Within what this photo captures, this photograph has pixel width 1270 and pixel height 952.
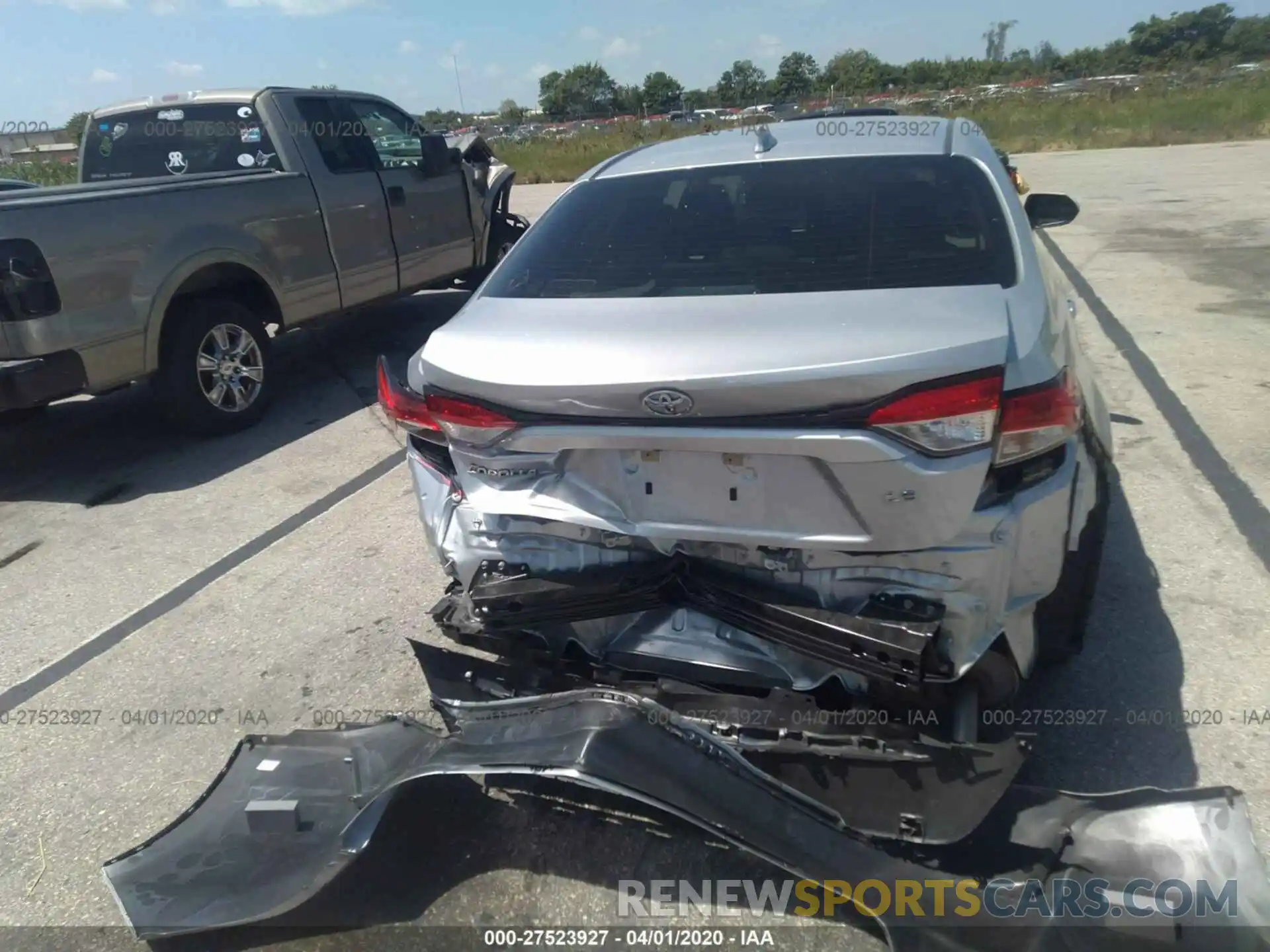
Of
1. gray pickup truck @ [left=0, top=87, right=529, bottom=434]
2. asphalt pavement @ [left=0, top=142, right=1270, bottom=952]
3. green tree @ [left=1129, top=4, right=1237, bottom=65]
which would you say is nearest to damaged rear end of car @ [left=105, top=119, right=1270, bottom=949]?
asphalt pavement @ [left=0, top=142, right=1270, bottom=952]

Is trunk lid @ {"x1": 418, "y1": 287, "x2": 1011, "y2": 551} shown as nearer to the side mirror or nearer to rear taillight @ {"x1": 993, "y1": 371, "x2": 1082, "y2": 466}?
rear taillight @ {"x1": 993, "y1": 371, "x2": 1082, "y2": 466}

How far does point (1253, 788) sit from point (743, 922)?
148 cm

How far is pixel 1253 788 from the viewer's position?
2.69 meters

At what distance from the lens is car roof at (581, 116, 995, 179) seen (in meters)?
3.28

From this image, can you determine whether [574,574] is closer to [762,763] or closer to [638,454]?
[638,454]

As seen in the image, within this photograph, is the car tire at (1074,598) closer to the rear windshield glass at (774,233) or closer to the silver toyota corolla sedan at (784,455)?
the silver toyota corolla sedan at (784,455)

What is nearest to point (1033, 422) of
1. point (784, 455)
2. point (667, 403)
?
point (784, 455)

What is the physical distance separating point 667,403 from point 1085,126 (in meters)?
27.7

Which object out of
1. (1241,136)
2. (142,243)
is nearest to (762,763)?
(142,243)

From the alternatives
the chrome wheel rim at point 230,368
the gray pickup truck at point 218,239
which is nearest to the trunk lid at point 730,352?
the gray pickup truck at point 218,239

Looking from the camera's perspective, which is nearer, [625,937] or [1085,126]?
[625,937]

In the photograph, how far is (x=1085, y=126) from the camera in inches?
1009

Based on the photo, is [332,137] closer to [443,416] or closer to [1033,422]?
[443,416]

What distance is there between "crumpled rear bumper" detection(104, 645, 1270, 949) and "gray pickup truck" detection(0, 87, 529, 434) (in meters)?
3.29
